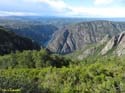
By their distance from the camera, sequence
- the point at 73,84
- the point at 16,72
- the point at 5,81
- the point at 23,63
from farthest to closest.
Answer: the point at 23,63
the point at 16,72
the point at 73,84
the point at 5,81

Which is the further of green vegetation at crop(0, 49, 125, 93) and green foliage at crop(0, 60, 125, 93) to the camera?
green foliage at crop(0, 60, 125, 93)

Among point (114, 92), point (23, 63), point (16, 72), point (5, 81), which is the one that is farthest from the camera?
point (23, 63)

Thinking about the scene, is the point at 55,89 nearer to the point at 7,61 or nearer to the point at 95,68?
the point at 95,68

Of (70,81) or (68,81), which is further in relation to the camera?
(70,81)

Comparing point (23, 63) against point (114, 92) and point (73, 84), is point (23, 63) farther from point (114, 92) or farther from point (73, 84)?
point (114, 92)

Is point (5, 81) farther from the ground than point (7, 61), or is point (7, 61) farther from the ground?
point (5, 81)

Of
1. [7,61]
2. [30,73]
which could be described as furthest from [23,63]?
[30,73]

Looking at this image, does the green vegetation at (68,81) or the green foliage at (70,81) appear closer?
the green vegetation at (68,81)

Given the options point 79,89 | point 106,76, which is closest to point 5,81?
point 79,89

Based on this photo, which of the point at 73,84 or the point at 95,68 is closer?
the point at 73,84
